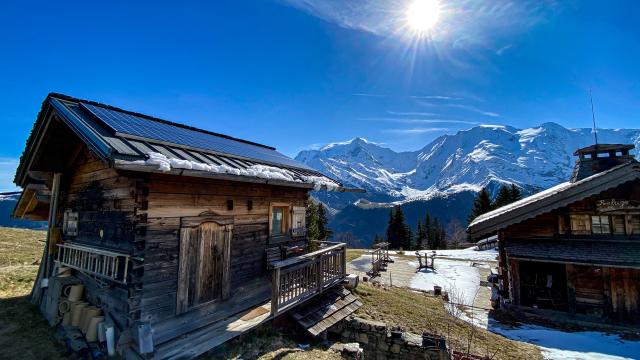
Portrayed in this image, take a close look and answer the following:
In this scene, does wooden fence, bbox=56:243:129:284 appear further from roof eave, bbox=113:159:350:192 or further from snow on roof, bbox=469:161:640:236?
snow on roof, bbox=469:161:640:236

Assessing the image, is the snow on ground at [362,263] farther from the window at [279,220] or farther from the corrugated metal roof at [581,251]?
the window at [279,220]

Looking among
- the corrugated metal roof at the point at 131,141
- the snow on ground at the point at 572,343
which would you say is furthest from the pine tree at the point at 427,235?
the corrugated metal roof at the point at 131,141

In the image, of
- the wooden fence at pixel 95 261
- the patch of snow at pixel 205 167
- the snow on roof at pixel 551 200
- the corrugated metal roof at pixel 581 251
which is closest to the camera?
the patch of snow at pixel 205 167

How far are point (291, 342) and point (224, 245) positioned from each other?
10.3 ft

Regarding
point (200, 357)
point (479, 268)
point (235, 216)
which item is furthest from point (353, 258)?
point (200, 357)

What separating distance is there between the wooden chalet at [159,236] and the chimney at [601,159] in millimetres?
15558

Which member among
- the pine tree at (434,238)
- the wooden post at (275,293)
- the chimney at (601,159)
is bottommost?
the pine tree at (434,238)

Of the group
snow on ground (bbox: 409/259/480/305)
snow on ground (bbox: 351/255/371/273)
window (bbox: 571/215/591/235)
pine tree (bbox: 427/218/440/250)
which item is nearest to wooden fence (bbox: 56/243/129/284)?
snow on ground (bbox: 409/259/480/305)

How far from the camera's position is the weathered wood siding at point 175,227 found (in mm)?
6691

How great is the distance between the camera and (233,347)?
6523 millimetres

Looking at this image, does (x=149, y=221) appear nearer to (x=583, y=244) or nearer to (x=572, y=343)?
(x=572, y=343)

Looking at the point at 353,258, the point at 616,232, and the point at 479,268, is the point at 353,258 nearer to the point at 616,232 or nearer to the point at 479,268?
the point at 479,268

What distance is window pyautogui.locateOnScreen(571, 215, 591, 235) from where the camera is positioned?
13578 millimetres

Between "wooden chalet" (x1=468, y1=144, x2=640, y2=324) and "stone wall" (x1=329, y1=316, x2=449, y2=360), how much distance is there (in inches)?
317
